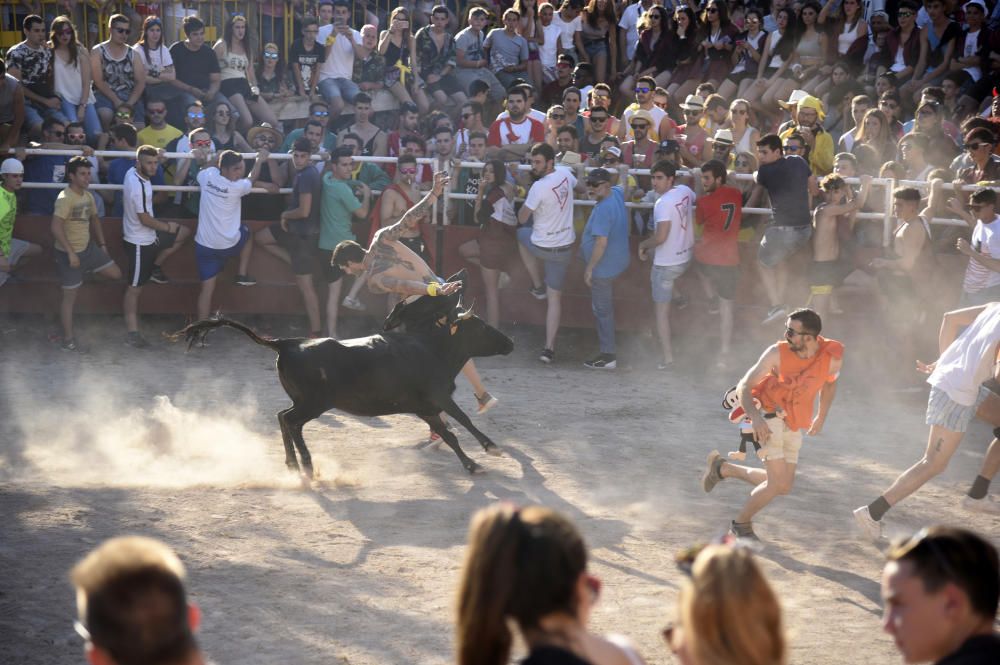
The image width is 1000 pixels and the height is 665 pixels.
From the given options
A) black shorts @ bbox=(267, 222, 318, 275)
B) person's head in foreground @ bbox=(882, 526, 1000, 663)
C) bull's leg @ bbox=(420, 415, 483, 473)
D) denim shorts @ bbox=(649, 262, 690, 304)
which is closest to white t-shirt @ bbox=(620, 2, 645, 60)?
denim shorts @ bbox=(649, 262, 690, 304)

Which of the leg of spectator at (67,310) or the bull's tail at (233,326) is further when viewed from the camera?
the leg of spectator at (67,310)

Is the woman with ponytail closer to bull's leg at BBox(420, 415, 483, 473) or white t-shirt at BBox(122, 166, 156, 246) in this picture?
→ bull's leg at BBox(420, 415, 483, 473)

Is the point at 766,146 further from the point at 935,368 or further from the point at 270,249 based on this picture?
the point at 270,249

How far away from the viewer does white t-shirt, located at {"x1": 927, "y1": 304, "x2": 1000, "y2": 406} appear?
24.2 ft

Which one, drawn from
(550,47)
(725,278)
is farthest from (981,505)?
(550,47)

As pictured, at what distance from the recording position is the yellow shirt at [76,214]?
1233 cm

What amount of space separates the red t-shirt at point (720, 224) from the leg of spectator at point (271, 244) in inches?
170

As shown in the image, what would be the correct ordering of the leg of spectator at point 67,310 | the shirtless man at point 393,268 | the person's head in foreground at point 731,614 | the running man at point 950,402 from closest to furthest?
the person's head in foreground at point 731,614 < the running man at point 950,402 < the shirtless man at point 393,268 < the leg of spectator at point 67,310

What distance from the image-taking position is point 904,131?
12883mm

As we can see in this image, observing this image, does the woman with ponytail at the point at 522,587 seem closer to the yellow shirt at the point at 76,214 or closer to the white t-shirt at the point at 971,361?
the white t-shirt at the point at 971,361

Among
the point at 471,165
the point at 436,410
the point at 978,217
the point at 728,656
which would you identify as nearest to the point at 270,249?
the point at 471,165

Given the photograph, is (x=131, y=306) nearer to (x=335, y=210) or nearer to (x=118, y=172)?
(x=118, y=172)

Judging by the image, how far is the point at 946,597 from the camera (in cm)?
294

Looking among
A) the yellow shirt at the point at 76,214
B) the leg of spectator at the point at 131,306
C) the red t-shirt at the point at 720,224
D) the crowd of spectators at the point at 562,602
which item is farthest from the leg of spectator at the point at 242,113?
the crowd of spectators at the point at 562,602
